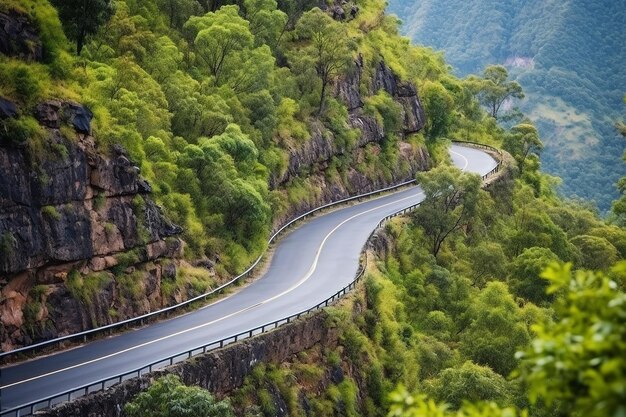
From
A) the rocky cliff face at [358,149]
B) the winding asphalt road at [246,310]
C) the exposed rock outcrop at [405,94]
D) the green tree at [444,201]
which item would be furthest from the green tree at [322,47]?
the green tree at [444,201]

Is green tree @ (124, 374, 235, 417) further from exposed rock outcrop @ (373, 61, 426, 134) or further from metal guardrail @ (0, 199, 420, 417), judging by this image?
exposed rock outcrop @ (373, 61, 426, 134)

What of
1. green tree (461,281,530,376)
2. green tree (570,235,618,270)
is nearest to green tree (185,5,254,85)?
green tree (461,281,530,376)

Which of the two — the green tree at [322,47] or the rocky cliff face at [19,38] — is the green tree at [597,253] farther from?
the rocky cliff face at [19,38]

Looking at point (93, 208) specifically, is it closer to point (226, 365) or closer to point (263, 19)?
point (226, 365)

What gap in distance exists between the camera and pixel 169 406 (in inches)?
1086

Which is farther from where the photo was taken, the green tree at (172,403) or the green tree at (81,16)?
the green tree at (81,16)

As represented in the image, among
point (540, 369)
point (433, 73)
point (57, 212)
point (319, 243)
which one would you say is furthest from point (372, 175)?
point (540, 369)

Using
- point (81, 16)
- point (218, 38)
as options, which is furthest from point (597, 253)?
point (81, 16)

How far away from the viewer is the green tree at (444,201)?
6412 centimetres

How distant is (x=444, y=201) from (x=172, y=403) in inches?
1618

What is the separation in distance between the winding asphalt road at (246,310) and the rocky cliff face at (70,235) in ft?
5.31

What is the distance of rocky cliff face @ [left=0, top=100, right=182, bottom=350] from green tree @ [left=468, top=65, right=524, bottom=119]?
93017 millimetres

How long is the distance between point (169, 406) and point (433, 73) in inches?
3281

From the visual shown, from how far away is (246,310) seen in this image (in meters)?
42.8
